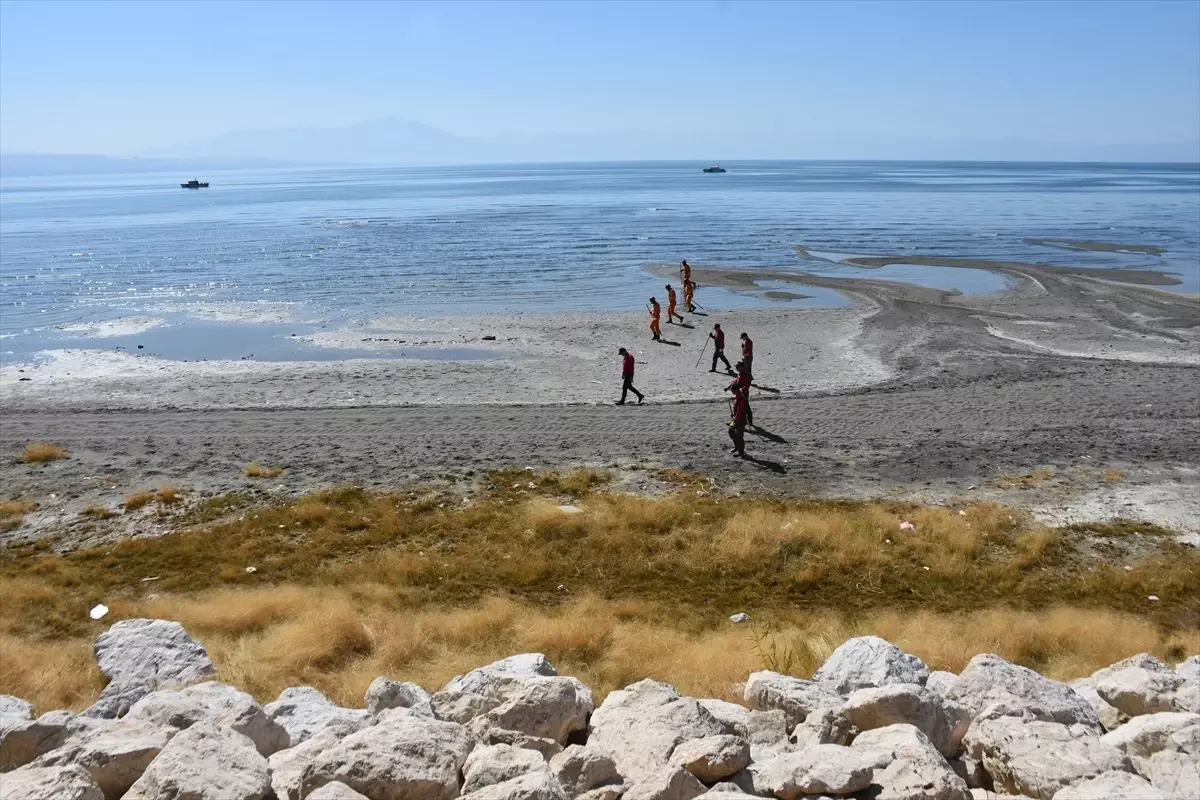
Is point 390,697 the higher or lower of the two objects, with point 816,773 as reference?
lower

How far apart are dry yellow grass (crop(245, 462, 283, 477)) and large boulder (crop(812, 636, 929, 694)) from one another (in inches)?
503

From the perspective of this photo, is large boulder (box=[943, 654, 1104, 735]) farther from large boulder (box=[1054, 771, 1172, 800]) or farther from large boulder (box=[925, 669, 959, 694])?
A: large boulder (box=[1054, 771, 1172, 800])

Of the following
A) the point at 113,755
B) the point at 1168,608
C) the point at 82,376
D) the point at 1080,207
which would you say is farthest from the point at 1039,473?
the point at 1080,207

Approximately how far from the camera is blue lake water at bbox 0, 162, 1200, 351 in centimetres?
4291

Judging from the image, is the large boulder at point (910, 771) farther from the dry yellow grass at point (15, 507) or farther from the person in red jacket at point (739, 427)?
the dry yellow grass at point (15, 507)

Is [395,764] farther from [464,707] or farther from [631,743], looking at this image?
[631,743]

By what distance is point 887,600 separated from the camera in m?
12.6

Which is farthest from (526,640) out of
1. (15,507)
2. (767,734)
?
(15,507)

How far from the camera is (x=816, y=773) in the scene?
5.57 metres

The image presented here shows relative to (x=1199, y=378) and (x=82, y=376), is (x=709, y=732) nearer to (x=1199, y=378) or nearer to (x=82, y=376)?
(x=1199, y=378)

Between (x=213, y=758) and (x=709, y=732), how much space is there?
327cm

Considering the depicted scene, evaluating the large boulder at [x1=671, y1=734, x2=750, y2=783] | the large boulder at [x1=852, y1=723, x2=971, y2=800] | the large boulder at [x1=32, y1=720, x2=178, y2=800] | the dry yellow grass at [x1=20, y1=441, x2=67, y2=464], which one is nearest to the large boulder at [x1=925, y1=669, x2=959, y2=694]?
the large boulder at [x1=852, y1=723, x2=971, y2=800]

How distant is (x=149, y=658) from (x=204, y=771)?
466 cm

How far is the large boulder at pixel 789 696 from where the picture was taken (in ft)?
23.7
